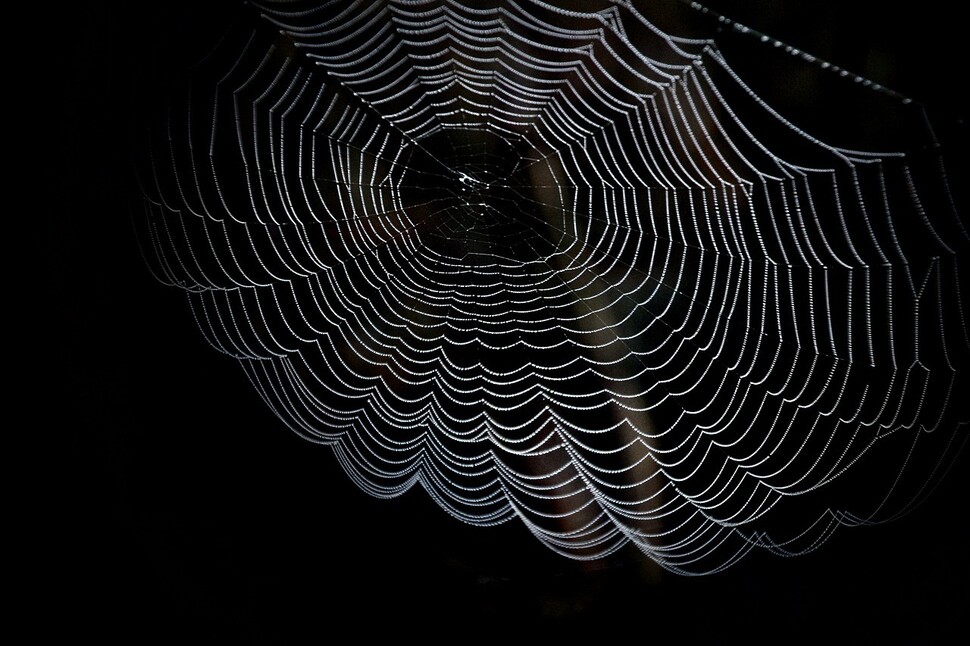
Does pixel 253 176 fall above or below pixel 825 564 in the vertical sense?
above

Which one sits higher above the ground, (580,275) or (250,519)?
(580,275)

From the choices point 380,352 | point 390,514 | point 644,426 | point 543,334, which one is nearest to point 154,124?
point 380,352

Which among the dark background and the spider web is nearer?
the dark background

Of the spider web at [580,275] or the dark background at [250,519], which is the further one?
the spider web at [580,275]

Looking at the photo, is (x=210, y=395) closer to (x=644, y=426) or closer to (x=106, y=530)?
(x=106, y=530)
